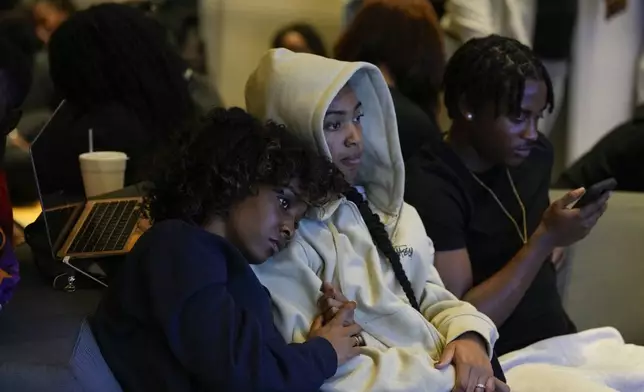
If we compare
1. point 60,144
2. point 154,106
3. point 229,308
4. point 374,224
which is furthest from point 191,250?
point 154,106

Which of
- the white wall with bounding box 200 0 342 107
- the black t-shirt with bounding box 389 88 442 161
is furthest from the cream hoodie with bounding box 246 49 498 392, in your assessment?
the white wall with bounding box 200 0 342 107

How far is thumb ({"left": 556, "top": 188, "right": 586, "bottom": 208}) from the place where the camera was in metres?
1.45

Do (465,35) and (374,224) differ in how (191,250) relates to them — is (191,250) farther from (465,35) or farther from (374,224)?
(465,35)

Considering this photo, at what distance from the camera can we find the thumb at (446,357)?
1.22m

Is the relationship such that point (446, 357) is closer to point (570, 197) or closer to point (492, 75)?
point (570, 197)

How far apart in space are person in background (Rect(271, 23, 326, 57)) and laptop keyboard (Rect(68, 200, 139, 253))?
208cm

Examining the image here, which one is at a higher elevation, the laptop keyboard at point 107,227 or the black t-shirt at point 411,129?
the laptop keyboard at point 107,227

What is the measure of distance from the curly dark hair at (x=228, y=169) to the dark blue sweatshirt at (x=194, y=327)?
0.29 feet

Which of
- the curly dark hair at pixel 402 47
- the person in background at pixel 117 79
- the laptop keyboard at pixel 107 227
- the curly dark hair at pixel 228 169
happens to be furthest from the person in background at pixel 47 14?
the curly dark hair at pixel 228 169

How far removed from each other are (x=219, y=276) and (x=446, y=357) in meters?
0.40

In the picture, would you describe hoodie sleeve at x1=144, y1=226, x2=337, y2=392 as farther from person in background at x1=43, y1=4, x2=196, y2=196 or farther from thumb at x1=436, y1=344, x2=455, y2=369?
person in background at x1=43, y1=4, x2=196, y2=196

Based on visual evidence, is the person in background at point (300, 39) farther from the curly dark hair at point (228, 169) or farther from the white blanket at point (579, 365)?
the curly dark hair at point (228, 169)

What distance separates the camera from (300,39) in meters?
3.56

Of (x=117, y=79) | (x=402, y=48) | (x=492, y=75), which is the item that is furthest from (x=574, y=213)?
(x=117, y=79)
